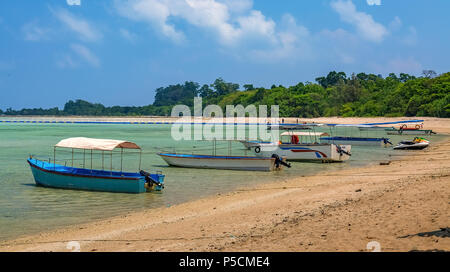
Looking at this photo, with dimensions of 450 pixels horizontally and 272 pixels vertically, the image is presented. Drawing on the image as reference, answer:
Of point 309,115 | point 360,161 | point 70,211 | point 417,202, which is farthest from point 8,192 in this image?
point 309,115

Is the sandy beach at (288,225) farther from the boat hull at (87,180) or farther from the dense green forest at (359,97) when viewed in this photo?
the dense green forest at (359,97)

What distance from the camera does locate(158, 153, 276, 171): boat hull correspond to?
2530cm

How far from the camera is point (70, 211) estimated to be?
14875 millimetres

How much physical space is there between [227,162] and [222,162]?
27 cm

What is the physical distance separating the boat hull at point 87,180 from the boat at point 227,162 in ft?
25.9

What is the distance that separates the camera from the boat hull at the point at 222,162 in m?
25.3

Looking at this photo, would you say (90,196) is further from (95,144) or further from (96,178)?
(95,144)

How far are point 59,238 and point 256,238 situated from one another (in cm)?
464

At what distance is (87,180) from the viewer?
60.4 ft

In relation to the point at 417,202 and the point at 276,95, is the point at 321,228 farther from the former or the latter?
the point at 276,95

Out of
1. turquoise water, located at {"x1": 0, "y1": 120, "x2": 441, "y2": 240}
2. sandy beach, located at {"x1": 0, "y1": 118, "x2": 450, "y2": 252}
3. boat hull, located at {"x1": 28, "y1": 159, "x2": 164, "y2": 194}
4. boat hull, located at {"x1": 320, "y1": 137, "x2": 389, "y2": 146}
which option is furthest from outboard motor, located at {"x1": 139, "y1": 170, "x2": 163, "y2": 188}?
boat hull, located at {"x1": 320, "y1": 137, "x2": 389, "y2": 146}

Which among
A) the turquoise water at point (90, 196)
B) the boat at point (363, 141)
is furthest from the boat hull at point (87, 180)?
the boat at point (363, 141)

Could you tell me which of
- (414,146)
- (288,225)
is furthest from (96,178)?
(414,146)

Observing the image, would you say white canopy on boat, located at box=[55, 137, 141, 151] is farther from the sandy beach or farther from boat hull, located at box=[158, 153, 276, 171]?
boat hull, located at box=[158, 153, 276, 171]
